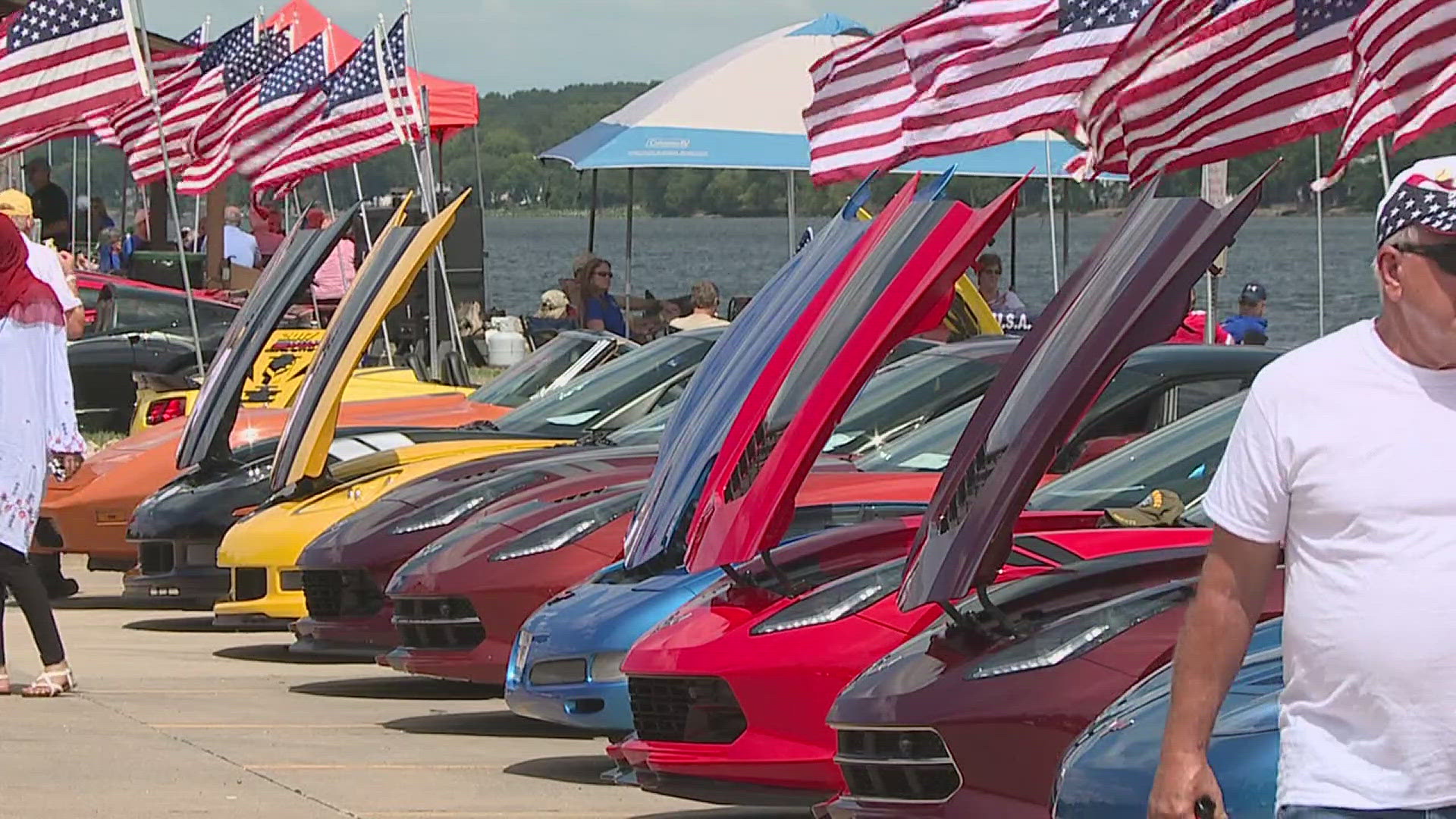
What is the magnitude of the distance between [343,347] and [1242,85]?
13.3 feet

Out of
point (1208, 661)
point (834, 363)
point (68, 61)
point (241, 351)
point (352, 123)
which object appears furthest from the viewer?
point (352, 123)

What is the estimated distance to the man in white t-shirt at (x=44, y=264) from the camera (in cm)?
988

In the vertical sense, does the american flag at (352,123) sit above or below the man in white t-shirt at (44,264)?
above

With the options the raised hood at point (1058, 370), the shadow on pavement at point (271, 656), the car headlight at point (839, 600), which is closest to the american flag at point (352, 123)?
the shadow on pavement at point (271, 656)

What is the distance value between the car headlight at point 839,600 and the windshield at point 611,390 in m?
5.14

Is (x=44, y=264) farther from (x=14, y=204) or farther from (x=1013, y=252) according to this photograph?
(x=1013, y=252)

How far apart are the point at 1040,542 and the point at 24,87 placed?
11853 mm

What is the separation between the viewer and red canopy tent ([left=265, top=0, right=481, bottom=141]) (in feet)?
91.5

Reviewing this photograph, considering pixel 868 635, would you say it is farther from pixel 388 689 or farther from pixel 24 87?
pixel 24 87

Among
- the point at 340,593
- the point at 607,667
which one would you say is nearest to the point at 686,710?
the point at 607,667

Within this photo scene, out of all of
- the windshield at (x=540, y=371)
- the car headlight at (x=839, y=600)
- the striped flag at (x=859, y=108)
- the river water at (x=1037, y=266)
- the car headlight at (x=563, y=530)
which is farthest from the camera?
the river water at (x=1037, y=266)

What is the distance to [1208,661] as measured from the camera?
3.55 m

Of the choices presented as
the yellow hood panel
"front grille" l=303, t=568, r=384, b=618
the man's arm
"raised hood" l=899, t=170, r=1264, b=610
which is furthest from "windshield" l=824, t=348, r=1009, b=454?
the man's arm

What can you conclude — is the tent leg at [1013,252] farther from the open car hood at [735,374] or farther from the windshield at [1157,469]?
the windshield at [1157,469]
